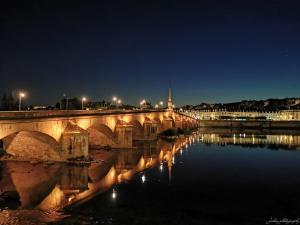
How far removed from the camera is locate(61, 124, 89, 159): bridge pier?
28.6 m

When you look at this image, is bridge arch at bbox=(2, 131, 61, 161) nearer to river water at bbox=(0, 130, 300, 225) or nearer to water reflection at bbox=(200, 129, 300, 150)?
river water at bbox=(0, 130, 300, 225)

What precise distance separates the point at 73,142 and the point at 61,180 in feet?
16.6

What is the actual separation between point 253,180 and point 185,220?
36.6 ft

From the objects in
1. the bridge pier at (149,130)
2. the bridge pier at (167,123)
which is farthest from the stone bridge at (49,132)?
the bridge pier at (167,123)

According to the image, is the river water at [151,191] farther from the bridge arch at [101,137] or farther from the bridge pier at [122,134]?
the bridge pier at [122,134]

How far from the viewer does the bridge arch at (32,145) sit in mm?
27395

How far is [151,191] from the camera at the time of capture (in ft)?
71.1

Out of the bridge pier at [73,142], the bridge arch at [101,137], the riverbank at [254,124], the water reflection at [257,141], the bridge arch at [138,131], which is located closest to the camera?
the bridge pier at [73,142]

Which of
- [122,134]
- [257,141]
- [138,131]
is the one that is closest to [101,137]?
[122,134]

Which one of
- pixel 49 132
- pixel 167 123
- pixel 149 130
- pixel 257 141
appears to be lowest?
pixel 257 141

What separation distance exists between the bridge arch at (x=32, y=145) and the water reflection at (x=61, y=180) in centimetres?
94

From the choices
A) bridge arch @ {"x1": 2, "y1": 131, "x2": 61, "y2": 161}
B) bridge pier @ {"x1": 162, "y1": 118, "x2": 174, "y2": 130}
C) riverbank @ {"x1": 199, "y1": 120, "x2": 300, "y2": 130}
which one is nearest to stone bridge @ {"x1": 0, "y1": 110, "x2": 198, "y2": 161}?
bridge arch @ {"x1": 2, "y1": 131, "x2": 61, "y2": 161}

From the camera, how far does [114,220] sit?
1569 cm

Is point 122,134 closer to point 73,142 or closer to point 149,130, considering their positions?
point 149,130
